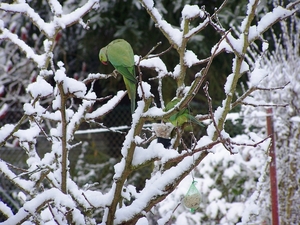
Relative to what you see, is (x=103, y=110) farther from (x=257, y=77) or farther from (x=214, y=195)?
(x=214, y=195)

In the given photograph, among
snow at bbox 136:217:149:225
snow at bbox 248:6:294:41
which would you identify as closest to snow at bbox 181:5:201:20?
snow at bbox 248:6:294:41


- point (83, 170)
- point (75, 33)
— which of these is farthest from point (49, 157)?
point (75, 33)

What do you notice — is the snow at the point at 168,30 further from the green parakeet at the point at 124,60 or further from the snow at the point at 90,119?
the green parakeet at the point at 124,60

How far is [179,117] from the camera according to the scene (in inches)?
65.2

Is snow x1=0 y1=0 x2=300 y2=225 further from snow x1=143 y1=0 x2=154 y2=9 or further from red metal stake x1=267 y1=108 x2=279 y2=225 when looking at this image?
red metal stake x1=267 y1=108 x2=279 y2=225

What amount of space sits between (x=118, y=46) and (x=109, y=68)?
193 inches

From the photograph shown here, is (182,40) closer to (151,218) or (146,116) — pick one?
(146,116)

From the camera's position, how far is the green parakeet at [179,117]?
5.30 ft

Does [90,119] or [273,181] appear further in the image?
[273,181]

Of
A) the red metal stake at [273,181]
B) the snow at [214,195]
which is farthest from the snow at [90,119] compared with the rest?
the snow at [214,195]

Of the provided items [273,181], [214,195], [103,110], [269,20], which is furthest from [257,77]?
[214,195]

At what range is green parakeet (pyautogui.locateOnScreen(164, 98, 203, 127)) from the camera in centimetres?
162

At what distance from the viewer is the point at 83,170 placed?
552 cm

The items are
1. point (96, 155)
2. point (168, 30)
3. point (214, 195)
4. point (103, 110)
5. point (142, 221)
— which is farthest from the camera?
point (96, 155)
